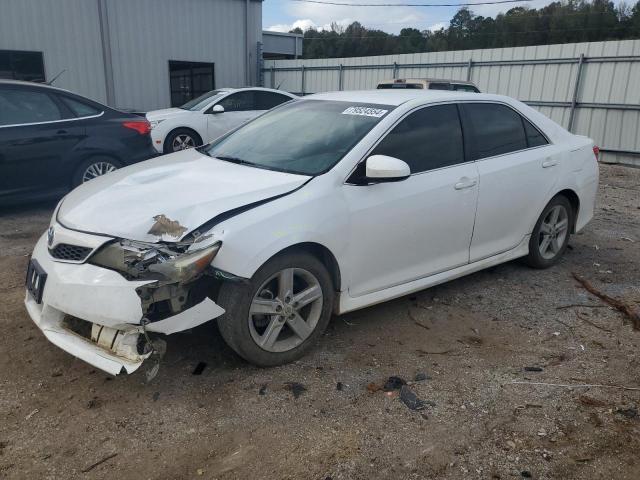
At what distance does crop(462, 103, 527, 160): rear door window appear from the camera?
173 inches

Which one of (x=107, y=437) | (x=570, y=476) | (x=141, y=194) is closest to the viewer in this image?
(x=570, y=476)

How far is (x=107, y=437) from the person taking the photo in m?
2.73

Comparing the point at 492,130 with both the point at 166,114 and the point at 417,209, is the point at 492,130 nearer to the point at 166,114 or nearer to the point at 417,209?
the point at 417,209

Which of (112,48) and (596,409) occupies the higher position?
(112,48)

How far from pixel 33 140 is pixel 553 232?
5.87 meters

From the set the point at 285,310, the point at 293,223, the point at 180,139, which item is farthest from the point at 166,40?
the point at 285,310

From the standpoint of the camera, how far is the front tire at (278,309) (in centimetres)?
309

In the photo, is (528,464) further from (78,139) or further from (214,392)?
(78,139)

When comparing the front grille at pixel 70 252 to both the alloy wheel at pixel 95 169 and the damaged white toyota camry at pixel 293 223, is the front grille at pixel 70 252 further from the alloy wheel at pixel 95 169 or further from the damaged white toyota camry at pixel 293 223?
the alloy wheel at pixel 95 169

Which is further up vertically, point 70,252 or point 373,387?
point 70,252

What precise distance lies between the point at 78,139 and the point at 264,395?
5.14 m

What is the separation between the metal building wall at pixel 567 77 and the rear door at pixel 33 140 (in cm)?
1142

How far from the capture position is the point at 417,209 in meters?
3.86

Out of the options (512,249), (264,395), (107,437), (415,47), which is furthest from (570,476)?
(415,47)
